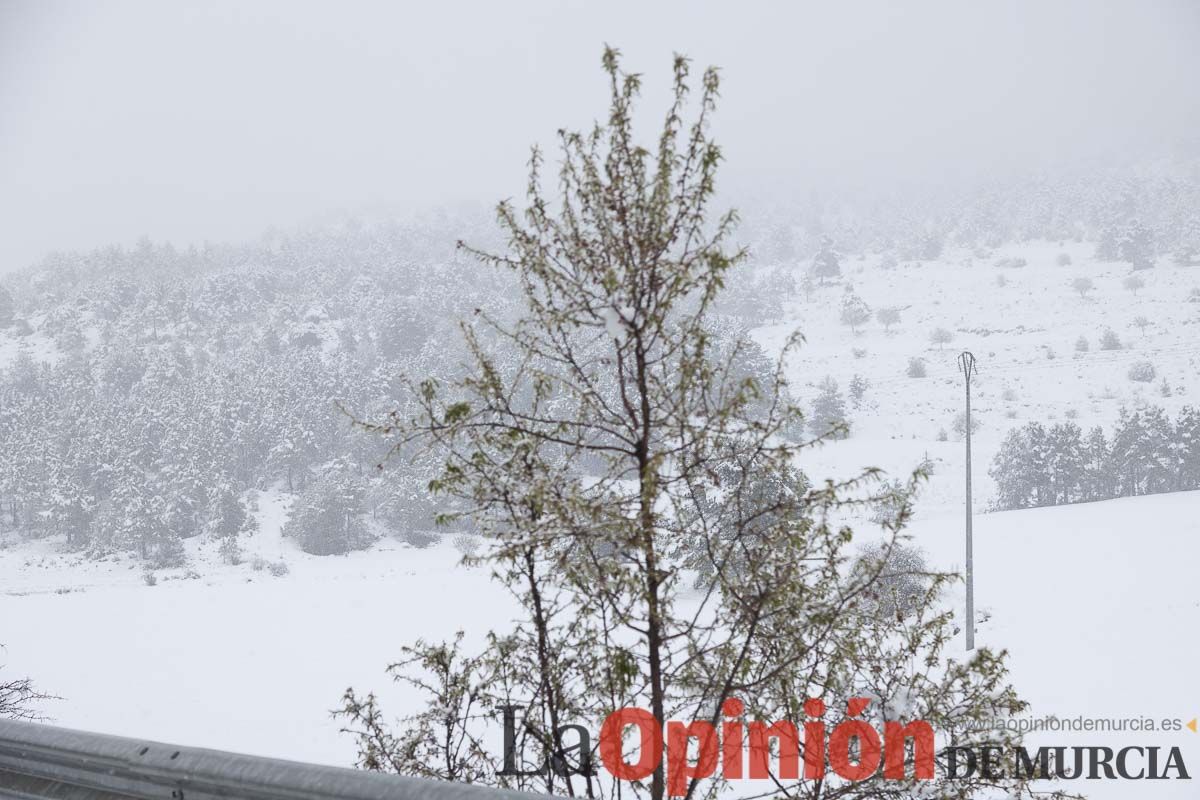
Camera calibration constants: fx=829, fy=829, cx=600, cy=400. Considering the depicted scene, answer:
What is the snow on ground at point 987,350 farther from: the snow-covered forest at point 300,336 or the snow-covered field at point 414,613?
the snow-covered forest at point 300,336

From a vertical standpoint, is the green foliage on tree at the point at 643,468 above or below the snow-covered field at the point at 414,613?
above

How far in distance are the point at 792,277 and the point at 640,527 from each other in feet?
366

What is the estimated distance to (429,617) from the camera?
1126 inches

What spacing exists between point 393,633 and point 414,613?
258cm

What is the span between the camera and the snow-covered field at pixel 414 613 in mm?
17016

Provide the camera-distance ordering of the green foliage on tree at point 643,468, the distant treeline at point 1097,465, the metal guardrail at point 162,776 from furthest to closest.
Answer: the distant treeline at point 1097,465
the green foliage on tree at point 643,468
the metal guardrail at point 162,776

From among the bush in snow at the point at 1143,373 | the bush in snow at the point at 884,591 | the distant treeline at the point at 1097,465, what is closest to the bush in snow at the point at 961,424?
the distant treeline at the point at 1097,465

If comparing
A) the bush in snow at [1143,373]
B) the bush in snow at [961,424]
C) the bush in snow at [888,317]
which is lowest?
the bush in snow at [961,424]

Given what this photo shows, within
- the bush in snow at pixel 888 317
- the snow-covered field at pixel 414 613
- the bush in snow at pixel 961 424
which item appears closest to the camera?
the snow-covered field at pixel 414 613

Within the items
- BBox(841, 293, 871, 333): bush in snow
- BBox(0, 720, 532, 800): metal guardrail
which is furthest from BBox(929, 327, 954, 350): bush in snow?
BBox(0, 720, 532, 800): metal guardrail

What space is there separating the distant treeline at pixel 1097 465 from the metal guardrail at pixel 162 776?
163 ft

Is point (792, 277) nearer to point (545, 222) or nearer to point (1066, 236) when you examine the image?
point (1066, 236)

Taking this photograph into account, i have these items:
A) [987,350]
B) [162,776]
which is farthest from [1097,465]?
[162,776]

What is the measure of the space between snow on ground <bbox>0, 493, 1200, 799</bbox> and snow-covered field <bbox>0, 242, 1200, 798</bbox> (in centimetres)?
8
